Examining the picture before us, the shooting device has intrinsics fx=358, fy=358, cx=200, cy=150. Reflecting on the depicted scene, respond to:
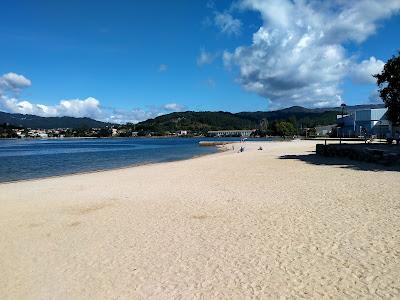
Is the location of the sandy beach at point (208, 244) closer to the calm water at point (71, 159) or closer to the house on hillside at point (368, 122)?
the calm water at point (71, 159)

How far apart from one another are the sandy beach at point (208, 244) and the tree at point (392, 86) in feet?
41.0

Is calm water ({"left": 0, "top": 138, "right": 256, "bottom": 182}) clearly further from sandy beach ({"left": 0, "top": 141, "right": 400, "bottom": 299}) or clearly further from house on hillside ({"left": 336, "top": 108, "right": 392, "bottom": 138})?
house on hillside ({"left": 336, "top": 108, "right": 392, "bottom": 138})

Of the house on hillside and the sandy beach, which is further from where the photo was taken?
the house on hillside

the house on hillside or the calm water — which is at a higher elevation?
the house on hillside

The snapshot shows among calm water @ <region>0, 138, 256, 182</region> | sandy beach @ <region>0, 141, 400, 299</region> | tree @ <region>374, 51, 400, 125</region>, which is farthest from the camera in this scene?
calm water @ <region>0, 138, 256, 182</region>

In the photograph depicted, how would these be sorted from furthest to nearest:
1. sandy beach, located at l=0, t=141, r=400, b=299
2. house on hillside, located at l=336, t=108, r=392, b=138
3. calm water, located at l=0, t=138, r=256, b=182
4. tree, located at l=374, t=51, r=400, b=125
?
house on hillside, located at l=336, t=108, r=392, b=138, calm water, located at l=0, t=138, r=256, b=182, tree, located at l=374, t=51, r=400, b=125, sandy beach, located at l=0, t=141, r=400, b=299

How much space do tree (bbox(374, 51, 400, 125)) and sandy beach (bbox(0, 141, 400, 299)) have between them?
12.5 m

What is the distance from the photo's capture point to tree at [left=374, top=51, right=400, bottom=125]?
25.3 m

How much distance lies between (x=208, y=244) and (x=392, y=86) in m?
22.9

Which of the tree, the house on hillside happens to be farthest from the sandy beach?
the house on hillside

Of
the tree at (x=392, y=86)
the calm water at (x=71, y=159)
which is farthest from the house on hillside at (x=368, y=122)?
the tree at (x=392, y=86)

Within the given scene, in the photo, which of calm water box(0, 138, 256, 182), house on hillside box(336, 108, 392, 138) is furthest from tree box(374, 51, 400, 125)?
house on hillside box(336, 108, 392, 138)

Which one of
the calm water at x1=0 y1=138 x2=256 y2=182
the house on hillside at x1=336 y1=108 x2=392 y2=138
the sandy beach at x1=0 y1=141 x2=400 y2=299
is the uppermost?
the house on hillside at x1=336 y1=108 x2=392 y2=138

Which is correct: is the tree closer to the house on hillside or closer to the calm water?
the calm water
